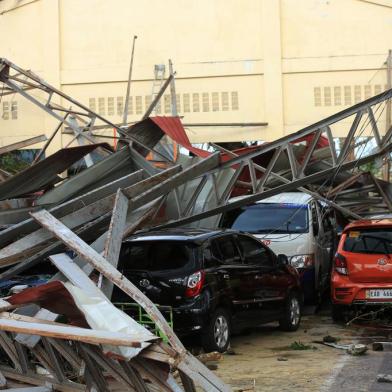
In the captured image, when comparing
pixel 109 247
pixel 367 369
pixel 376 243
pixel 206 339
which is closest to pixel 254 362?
pixel 206 339

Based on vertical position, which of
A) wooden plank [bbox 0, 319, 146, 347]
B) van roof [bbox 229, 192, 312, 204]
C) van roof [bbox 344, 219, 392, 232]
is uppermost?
van roof [bbox 229, 192, 312, 204]

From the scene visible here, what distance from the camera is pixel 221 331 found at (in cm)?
936

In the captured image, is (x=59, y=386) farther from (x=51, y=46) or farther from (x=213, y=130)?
(x=51, y=46)

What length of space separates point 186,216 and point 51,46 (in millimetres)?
11616

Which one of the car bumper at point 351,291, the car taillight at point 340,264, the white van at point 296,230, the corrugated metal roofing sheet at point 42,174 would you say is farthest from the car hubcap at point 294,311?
the corrugated metal roofing sheet at point 42,174

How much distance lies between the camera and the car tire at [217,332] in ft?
29.7

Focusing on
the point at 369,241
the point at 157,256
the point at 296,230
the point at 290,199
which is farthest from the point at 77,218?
the point at 290,199

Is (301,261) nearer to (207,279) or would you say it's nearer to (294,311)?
(294,311)

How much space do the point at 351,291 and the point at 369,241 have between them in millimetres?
846

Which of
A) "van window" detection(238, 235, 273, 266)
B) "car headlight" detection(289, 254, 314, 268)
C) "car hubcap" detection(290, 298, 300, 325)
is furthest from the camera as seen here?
"car headlight" detection(289, 254, 314, 268)

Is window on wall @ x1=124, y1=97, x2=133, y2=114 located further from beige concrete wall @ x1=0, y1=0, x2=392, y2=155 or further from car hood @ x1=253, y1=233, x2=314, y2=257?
car hood @ x1=253, y1=233, x2=314, y2=257

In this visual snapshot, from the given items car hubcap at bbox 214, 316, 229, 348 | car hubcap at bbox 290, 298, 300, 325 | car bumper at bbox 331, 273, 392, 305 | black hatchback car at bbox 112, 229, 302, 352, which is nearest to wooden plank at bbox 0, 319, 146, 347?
black hatchback car at bbox 112, 229, 302, 352

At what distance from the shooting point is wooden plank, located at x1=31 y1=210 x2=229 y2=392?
17.4 feet

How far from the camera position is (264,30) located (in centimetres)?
2044
